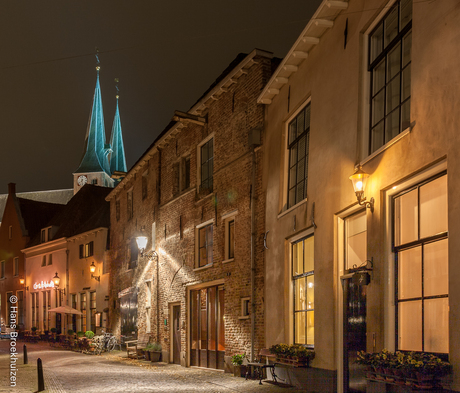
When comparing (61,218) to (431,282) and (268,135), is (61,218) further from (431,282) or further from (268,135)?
(431,282)

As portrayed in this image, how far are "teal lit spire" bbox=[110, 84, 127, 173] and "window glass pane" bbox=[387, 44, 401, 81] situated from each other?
96.6 m

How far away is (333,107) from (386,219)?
2868 millimetres

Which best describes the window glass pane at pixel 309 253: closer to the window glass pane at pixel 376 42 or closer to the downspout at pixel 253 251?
the downspout at pixel 253 251

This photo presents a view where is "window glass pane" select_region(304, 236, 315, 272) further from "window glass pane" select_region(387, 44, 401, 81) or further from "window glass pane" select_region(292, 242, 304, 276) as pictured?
"window glass pane" select_region(387, 44, 401, 81)

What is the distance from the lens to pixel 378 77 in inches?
348

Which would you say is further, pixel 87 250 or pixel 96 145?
pixel 96 145

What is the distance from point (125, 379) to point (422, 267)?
359 inches

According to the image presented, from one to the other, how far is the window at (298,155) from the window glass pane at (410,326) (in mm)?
4478

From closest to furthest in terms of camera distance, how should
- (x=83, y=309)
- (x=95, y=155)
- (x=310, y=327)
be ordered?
1. (x=310, y=327)
2. (x=83, y=309)
3. (x=95, y=155)

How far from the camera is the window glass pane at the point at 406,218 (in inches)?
291

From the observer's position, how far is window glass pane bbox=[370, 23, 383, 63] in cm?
880

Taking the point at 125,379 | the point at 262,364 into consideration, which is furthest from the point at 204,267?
the point at 262,364

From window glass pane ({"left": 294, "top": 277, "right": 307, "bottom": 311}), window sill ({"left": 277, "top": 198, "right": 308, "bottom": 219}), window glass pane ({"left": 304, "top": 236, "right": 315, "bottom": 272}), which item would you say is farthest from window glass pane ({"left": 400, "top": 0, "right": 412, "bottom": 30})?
window glass pane ({"left": 294, "top": 277, "right": 307, "bottom": 311})

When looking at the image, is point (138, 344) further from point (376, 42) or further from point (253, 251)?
point (376, 42)
